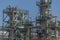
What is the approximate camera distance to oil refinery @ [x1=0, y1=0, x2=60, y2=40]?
190 ft

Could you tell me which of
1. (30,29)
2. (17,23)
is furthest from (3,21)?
(30,29)

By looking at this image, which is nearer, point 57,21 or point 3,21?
point 57,21

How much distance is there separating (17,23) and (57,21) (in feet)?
38.4

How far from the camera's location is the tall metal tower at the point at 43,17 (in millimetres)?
57625

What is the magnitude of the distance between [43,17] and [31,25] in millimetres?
4720

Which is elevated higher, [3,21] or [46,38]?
[3,21]

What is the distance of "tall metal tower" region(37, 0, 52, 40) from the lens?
189 ft

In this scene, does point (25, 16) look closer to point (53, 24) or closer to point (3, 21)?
point (3, 21)

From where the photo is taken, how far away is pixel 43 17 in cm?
5847

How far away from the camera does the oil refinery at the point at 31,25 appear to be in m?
58.0

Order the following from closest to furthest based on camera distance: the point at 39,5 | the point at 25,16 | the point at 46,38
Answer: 1. the point at 46,38
2. the point at 39,5
3. the point at 25,16

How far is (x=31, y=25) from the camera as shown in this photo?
61.2 metres

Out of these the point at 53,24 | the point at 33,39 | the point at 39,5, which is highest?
the point at 39,5

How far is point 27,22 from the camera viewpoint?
63.3 metres
